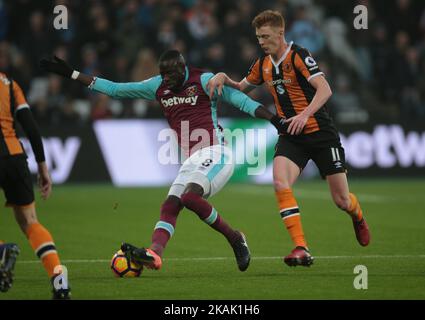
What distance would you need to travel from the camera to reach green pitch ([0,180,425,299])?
26.6ft

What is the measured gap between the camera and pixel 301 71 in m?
9.30

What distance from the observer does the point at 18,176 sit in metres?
7.46

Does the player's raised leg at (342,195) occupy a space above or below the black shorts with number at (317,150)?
below

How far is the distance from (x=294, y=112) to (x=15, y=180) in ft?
10.3

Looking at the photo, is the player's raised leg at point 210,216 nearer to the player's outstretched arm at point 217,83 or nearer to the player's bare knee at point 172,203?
the player's bare knee at point 172,203

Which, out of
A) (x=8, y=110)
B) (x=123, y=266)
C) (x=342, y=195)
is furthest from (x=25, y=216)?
(x=342, y=195)

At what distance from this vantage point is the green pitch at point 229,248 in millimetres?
8094

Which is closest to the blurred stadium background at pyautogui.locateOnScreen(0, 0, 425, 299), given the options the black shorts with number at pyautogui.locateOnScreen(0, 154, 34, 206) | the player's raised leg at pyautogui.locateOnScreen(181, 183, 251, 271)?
the player's raised leg at pyautogui.locateOnScreen(181, 183, 251, 271)

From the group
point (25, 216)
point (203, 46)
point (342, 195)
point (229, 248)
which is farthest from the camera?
point (203, 46)

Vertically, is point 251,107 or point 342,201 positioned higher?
point 251,107

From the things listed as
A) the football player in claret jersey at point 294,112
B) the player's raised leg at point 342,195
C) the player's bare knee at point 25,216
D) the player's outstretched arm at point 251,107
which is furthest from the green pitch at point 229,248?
the player's outstretched arm at point 251,107

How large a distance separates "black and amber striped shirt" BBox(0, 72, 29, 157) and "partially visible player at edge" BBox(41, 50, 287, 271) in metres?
1.56

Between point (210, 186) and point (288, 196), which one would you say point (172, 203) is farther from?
point (288, 196)

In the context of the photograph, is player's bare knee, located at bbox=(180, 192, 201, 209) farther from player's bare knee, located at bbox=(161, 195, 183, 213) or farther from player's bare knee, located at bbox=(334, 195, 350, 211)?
player's bare knee, located at bbox=(334, 195, 350, 211)
